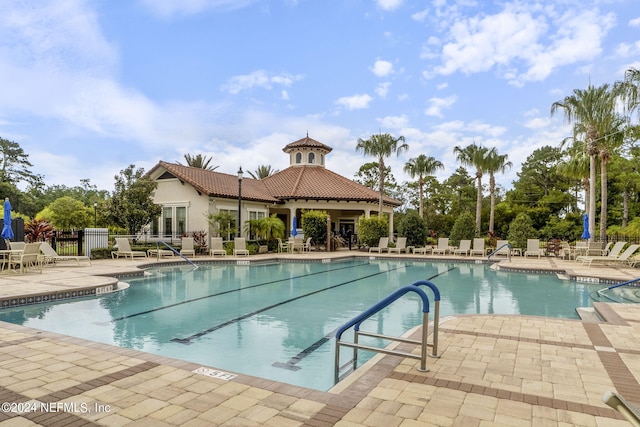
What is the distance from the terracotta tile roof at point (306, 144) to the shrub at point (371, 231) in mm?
9544

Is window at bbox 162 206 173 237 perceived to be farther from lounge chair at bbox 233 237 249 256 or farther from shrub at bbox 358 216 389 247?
shrub at bbox 358 216 389 247

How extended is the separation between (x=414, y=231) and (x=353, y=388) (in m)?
21.8

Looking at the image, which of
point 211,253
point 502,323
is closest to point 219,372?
point 502,323

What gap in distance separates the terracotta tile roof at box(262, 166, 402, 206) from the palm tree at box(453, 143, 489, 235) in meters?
7.24

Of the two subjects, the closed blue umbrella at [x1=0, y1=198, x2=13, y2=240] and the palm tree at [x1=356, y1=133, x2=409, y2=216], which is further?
the palm tree at [x1=356, y1=133, x2=409, y2=216]

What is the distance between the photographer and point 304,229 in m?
24.5

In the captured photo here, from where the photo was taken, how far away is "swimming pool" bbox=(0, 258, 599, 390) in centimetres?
569

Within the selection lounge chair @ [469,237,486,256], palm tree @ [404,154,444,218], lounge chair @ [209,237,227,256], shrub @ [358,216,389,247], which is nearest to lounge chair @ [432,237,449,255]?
lounge chair @ [469,237,486,256]

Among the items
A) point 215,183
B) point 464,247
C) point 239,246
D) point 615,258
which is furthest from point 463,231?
point 215,183

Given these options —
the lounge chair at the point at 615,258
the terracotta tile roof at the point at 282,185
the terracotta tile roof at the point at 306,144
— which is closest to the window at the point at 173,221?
the terracotta tile roof at the point at 282,185

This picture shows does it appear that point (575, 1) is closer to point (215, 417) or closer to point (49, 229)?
point (215, 417)

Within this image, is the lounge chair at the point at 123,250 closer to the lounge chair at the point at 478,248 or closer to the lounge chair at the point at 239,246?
the lounge chair at the point at 239,246

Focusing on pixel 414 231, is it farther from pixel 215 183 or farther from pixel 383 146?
pixel 215 183

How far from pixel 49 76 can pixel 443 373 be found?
19402mm
